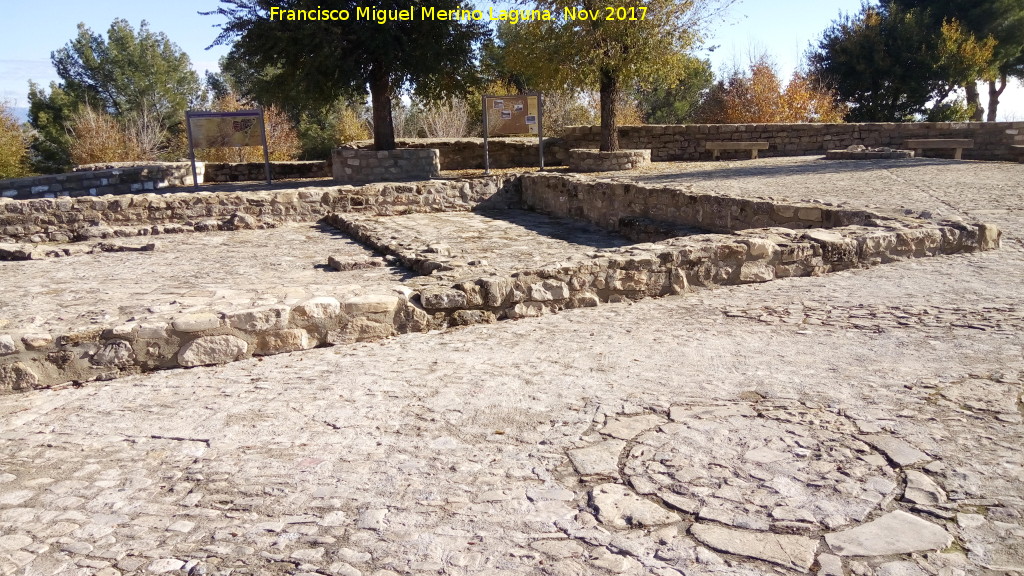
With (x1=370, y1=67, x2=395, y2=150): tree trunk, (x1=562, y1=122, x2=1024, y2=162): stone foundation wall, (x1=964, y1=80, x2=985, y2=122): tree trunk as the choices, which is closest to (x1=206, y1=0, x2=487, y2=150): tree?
(x1=370, y1=67, x2=395, y2=150): tree trunk

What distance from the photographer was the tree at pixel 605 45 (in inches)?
643

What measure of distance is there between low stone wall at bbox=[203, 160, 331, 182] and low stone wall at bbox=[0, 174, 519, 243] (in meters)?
6.72

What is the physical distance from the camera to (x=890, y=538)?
2.33 meters

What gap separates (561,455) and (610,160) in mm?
14009

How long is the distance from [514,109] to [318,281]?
32.6ft

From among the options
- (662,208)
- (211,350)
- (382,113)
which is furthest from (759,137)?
(211,350)

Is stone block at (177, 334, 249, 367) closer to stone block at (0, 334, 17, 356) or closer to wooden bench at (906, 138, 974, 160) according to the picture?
stone block at (0, 334, 17, 356)

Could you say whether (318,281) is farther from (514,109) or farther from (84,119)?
(84,119)

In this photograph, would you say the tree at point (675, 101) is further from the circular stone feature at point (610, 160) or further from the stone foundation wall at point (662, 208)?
the stone foundation wall at point (662, 208)

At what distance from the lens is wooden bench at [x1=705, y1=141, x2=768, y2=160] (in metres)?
18.6

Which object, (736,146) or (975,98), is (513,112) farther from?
(975,98)

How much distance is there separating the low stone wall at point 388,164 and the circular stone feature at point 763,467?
1379 cm

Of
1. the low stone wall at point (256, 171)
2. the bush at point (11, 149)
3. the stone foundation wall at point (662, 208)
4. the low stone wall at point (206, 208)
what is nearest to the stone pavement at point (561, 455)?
the stone foundation wall at point (662, 208)

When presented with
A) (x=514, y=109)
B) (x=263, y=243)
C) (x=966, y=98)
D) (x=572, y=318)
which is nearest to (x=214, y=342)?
(x=572, y=318)
